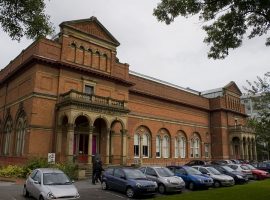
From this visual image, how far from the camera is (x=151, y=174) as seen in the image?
68.7 ft

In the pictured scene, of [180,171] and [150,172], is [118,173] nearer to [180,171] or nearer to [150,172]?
[150,172]

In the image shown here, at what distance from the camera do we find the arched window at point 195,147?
4847 cm

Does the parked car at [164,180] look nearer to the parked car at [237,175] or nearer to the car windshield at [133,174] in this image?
the car windshield at [133,174]

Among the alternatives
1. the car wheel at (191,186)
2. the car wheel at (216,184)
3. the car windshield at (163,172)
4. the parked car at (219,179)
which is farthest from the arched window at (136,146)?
the car windshield at (163,172)

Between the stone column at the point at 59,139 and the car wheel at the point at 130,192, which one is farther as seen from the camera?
the stone column at the point at 59,139

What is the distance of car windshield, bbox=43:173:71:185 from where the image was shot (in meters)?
15.1

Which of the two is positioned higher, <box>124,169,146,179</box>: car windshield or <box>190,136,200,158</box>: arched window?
<box>190,136,200,158</box>: arched window

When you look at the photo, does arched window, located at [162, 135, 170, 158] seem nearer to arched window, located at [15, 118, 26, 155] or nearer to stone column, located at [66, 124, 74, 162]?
stone column, located at [66, 124, 74, 162]

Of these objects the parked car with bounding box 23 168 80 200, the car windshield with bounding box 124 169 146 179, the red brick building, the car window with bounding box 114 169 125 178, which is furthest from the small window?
the parked car with bounding box 23 168 80 200

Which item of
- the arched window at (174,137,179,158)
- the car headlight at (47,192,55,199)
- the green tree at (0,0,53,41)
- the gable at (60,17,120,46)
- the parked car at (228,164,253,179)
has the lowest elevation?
the car headlight at (47,192,55,199)

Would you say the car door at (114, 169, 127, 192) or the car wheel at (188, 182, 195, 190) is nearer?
the car door at (114, 169, 127, 192)

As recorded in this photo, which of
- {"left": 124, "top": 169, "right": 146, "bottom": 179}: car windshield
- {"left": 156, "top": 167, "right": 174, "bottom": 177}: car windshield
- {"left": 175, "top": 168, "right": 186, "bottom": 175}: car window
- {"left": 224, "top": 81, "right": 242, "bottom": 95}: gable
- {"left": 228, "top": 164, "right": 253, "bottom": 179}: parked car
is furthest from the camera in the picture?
{"left": 224, "top": 81, "right": 242, "bottom": 95}: gable

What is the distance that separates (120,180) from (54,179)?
4692 mm

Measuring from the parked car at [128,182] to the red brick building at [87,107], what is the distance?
8.32m
